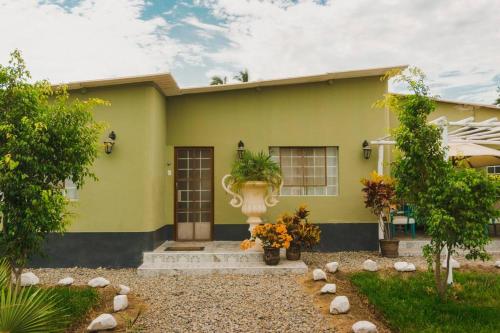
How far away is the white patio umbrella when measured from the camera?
916cm

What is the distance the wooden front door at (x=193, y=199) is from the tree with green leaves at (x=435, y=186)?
486 cm

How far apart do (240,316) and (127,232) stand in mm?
3750

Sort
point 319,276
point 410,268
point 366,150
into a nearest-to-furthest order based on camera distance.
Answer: point 319,276, point 410,268, point 366,150

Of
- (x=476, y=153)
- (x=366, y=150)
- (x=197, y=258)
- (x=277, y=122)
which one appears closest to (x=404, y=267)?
(x=366, y=150)

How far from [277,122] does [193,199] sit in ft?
8.60

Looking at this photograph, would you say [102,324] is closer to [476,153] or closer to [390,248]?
[390,248]

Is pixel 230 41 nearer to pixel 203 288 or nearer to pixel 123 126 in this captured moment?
pixel 123 126

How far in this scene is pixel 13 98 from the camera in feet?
15.0

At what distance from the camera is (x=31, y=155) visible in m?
4.39

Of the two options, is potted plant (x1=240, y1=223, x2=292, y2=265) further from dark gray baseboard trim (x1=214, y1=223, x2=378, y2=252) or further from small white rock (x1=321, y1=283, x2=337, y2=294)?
dark gray baseboard trim (x1=214, y1=223, x2=378, y2=252)

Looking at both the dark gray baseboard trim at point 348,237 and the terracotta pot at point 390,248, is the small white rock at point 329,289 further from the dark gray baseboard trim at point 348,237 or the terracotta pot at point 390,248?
the dark gray baseboard trim at point 348,237

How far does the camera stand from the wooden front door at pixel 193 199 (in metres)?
9.23

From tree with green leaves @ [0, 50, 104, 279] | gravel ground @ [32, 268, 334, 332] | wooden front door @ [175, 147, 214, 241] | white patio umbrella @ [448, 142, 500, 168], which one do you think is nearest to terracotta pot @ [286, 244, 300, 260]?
gravel ground @ [32, 268, 334, 332]

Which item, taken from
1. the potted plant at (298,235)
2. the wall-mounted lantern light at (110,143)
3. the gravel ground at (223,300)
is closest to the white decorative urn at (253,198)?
the potted plant at (298,235)
